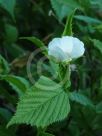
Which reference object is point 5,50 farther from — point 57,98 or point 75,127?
point 57,98

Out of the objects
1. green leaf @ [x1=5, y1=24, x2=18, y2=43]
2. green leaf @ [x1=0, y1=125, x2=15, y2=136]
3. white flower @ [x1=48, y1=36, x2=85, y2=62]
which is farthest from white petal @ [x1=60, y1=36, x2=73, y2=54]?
green leaf @ [x1=5, y1=24, x2=18, y2=43]

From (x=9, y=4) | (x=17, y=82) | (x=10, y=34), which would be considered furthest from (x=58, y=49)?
(x=10, y=34)

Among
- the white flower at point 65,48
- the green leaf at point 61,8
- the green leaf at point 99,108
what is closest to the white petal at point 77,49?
the white flower at point 65,48

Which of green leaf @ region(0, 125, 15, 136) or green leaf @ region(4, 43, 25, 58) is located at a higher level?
green leaf @ region(0, 125, 15, 136)

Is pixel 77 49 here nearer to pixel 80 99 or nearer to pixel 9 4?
pixel 80 99

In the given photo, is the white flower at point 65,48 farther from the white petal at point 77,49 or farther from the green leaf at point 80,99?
the green leaf at point 80,99

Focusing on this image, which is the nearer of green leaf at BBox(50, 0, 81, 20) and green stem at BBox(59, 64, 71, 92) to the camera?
green stem at BBox(59, 64, 71, 92)

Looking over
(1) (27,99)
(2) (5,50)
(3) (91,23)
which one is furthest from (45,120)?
(2) (5,50)

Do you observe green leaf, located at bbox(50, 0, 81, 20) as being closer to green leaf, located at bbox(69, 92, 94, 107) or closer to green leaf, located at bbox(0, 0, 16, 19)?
green leaf, located at bbox(0, 0, 16, 19)
